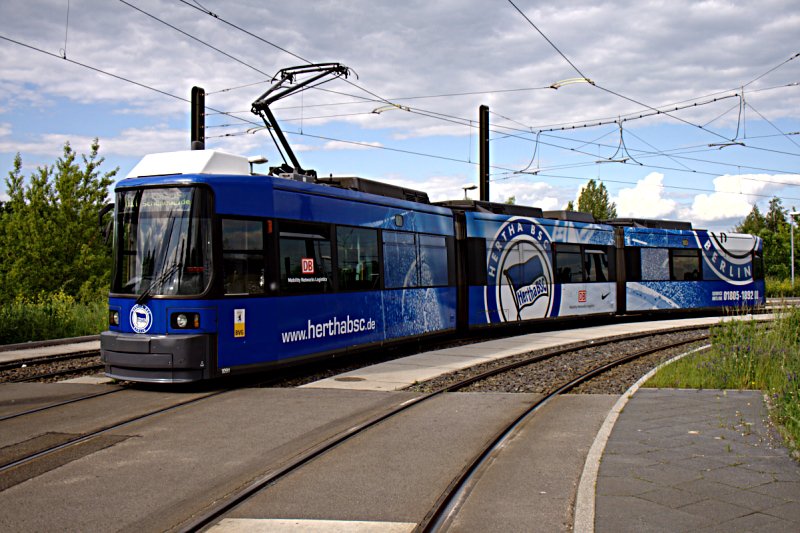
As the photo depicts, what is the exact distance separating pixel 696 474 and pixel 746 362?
17.9 ft

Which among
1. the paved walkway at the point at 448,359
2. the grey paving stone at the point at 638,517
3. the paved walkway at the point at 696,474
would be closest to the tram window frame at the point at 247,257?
the paved walkway at the point at 448,359

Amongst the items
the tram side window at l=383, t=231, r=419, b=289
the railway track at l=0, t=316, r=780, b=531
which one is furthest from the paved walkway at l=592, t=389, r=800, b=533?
the tram side window at l=383, t=231, r=419, b=289

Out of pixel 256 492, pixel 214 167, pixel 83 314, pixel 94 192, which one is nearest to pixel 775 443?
pixel 256 492

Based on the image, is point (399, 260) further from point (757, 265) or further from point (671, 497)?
point (757, 265)

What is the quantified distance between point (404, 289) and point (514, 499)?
9.63 meters

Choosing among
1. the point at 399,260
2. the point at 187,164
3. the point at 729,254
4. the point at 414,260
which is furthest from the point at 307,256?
the point at 729,254

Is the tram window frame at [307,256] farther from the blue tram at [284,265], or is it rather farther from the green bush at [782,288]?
the green bush at [782,288]

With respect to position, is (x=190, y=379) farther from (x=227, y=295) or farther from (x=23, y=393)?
(x=23, y=393)

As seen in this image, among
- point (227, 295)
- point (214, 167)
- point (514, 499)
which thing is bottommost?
point (514, 499)

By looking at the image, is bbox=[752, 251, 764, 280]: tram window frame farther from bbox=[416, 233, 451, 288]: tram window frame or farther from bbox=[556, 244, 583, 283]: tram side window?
bbox=[416, 233, 451, 288]: tram window frame

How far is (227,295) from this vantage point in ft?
33.5

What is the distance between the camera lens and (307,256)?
11773 millimetres

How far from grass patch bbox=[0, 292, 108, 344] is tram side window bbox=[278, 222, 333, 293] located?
30.4 ft

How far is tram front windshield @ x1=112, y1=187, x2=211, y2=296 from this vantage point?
394 inches
